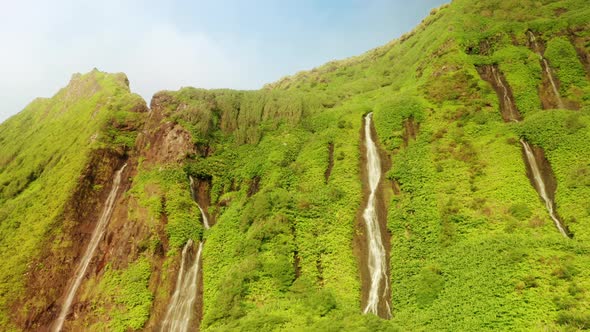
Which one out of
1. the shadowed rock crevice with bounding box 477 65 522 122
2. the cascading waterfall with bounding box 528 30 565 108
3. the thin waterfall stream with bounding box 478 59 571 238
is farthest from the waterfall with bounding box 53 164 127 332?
the cascading waterfall with bounding box 528 30 565 108

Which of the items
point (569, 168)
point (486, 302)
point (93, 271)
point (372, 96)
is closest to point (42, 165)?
point (93, 271)

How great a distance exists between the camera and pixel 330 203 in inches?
1916

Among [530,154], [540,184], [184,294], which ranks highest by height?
[530,154]

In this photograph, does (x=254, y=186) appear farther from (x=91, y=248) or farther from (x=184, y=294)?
(x=91, y=248)

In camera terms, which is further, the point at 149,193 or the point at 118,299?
the point at 149,193

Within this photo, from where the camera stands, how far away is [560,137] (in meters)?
A: 46.4

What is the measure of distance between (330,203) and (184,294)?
20114 millimetres

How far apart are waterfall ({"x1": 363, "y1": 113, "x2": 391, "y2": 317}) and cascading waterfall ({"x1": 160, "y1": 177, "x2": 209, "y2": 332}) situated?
63.8 ft

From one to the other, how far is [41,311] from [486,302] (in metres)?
46.1

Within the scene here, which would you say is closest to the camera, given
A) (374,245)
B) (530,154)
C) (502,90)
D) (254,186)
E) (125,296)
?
(374,245)

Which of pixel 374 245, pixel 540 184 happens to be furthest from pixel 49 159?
pixel 540 184

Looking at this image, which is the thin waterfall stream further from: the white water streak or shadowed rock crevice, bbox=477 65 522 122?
the white water streak

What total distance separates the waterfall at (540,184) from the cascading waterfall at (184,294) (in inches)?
1519

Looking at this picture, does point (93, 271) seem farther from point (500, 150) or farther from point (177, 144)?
point (500, 150)
